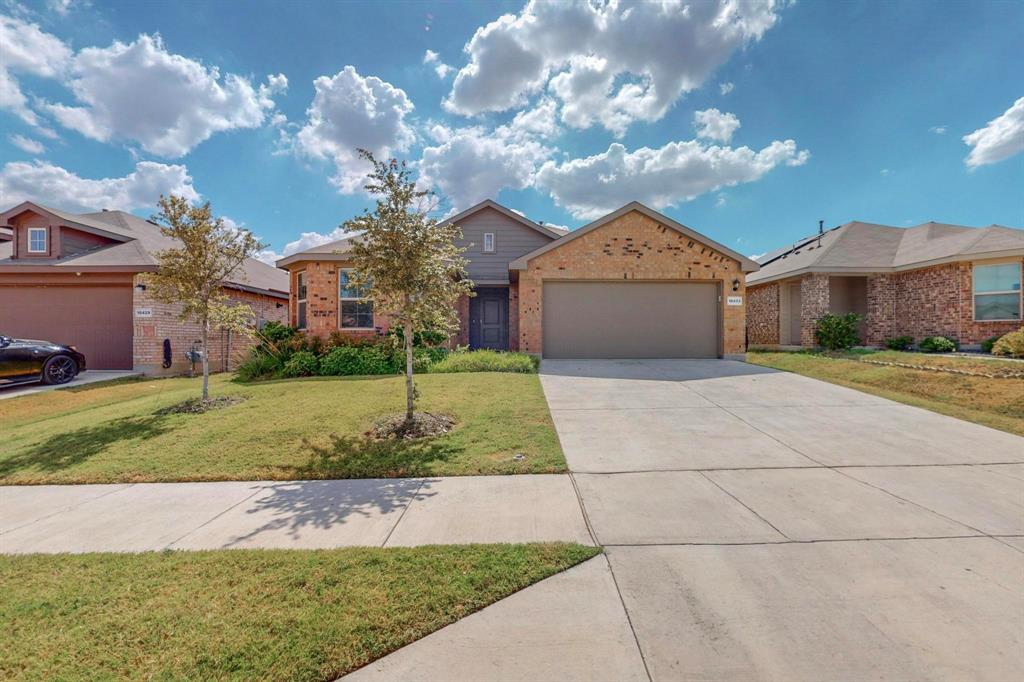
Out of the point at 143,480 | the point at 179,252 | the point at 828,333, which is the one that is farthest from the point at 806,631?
the point at 828,333

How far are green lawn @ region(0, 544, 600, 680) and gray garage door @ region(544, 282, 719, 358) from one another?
10331mm

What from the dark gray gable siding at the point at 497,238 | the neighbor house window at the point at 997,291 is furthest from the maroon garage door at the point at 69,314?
the neighbor house window at the point at 997,291

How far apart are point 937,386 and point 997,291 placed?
8212 mm

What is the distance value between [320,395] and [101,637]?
6143 millimetres

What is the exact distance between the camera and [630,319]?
12992 millimetres

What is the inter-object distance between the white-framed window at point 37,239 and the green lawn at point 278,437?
7.49 metres

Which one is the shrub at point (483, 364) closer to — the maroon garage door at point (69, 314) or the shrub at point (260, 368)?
the shrub at point (260, 368)

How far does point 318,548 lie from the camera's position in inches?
120

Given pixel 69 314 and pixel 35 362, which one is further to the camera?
pixel 69 314

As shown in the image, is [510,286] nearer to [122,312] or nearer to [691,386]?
[691,386]

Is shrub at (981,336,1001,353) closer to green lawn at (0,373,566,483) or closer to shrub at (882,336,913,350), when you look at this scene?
shrub at (882,336,913,350)

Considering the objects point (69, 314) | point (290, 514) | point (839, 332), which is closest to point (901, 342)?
point (839, 332)

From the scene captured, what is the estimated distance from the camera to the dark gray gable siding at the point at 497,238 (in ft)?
51.9

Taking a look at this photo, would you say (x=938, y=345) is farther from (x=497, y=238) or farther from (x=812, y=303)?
(x=497, y=238)
